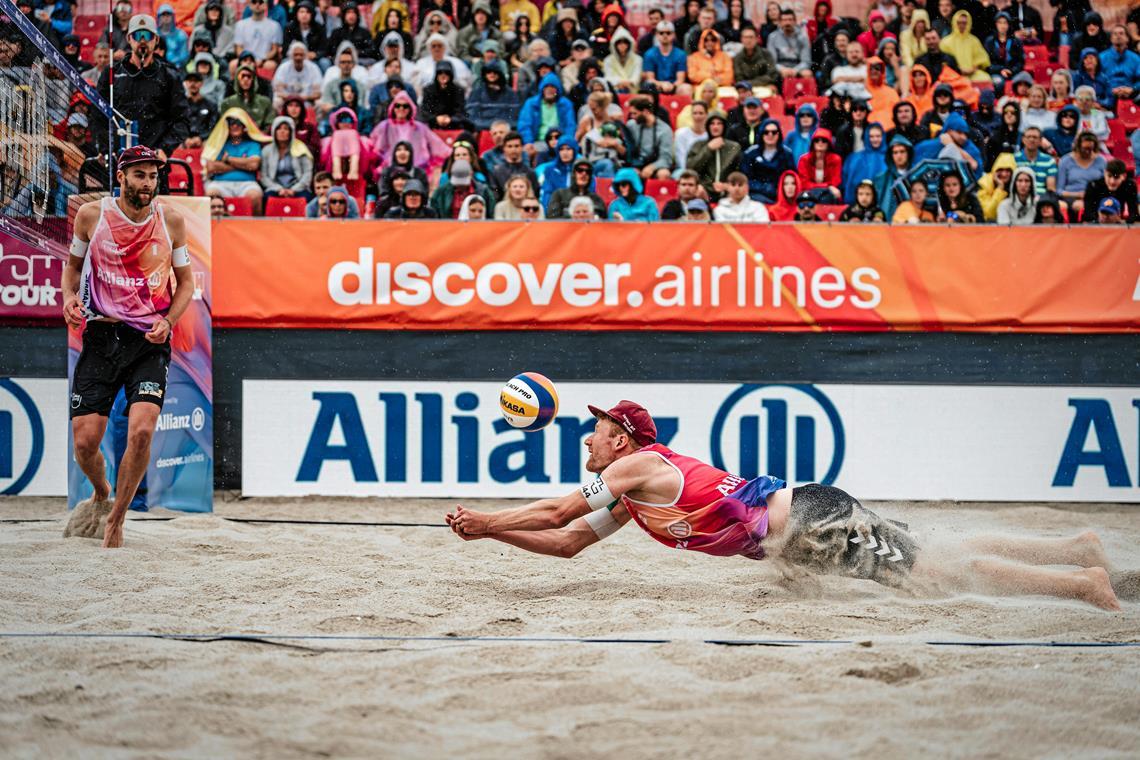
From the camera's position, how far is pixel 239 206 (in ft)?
39.3

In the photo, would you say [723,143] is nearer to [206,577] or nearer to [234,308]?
[234,308]

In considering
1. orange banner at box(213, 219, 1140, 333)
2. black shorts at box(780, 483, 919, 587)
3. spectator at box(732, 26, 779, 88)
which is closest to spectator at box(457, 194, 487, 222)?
orange banner at box(213, 219, 1140, 333)

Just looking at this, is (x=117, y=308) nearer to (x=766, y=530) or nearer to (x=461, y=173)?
(x=766, y=530)

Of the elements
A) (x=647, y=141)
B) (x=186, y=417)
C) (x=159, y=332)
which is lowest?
(x=186, y=417)

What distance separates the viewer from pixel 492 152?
41.0 ft

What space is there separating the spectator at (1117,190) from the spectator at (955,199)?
3.51ft

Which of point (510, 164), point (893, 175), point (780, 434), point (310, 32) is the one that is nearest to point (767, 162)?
point (893, 175)

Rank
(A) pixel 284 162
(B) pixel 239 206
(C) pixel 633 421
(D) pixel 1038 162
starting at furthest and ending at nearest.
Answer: (D) pixel 1038 162, (A) pixel 284 162, (B) pixel 239 206, (C) pixel 633 421

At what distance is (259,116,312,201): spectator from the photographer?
12344 mm

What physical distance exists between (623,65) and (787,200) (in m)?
3.30

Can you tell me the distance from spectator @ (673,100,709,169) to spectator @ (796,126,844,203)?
112cm

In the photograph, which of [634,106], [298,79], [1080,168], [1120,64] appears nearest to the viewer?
[1080,168]

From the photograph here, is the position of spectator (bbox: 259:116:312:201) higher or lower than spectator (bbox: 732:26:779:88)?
lower

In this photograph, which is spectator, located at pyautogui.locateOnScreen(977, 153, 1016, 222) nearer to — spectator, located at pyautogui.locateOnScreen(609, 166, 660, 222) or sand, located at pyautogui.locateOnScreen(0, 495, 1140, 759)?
spectator, located at pyautogui.locateOnScreen(609, 166, 660, 222)
